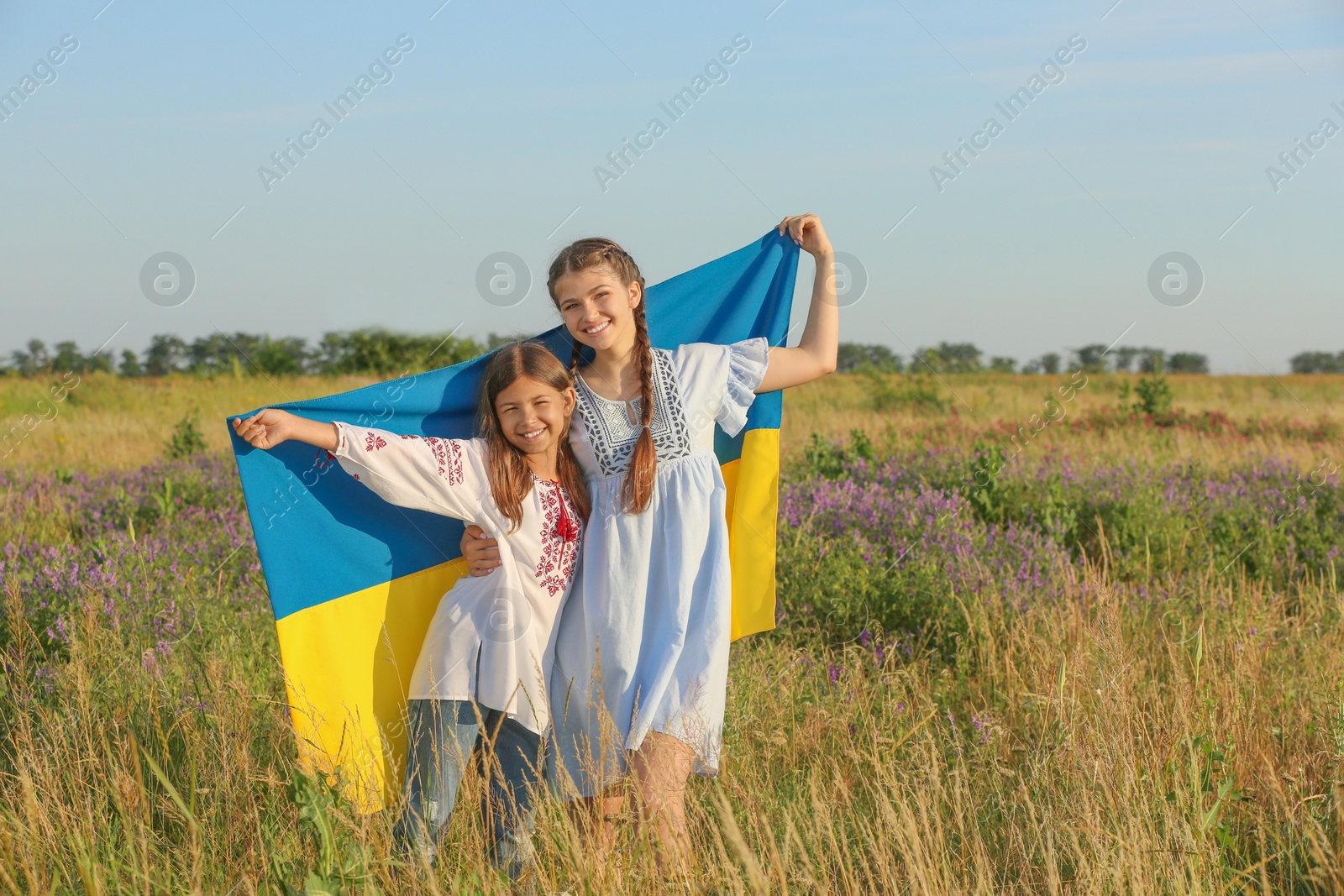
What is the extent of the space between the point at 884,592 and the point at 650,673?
211 cm

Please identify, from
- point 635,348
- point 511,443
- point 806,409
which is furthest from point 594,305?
point 806,409

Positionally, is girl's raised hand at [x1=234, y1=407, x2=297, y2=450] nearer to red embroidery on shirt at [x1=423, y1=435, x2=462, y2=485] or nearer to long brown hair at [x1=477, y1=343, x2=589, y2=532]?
red embroidery on shirt at [x1=423, y1=435, x2=462, y2=485]

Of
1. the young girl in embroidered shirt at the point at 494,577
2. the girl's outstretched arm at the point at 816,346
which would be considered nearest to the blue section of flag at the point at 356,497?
the young girl in embroidered shirt at the point at 494,577

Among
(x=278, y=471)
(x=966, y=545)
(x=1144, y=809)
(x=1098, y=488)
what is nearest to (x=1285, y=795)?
(x=1144, y=809)

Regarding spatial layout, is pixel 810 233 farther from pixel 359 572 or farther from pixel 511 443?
pixel 359 572

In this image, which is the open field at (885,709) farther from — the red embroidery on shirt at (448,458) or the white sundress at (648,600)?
the red embroidery on shirt at (448,458)

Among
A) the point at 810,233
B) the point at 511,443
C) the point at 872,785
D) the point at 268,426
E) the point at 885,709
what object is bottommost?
the point at 872,785

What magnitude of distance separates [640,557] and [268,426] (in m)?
1.20

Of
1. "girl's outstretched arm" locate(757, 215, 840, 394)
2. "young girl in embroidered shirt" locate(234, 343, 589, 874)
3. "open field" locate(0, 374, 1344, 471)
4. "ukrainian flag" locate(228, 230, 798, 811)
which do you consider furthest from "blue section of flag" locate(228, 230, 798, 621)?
"open field" locate(0, 374, 1344, 471)

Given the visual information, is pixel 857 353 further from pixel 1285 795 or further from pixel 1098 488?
pixel 1285 795

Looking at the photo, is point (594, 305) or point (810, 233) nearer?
point (594, 305)

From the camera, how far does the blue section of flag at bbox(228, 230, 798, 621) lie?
125 inches

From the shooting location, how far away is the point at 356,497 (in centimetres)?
334

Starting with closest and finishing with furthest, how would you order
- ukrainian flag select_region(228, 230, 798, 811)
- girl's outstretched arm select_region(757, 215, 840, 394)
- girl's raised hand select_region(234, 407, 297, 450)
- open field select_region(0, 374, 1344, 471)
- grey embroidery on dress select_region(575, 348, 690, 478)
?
1. girl's raised hand select_region(234, 407, 297, 450)
2. ukrainian flag select_region(228, 230, 798, 811)
3. grey embroidery on dress select_region(575, 348, 690, 478)
4. girl's outstretched arm select_region(757, 215, 840, 394)
5. open field select_region(0, 374, 1344, 471)
